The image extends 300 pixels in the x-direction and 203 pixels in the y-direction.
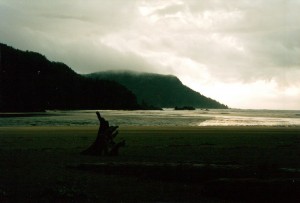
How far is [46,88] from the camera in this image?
16462 centimetres

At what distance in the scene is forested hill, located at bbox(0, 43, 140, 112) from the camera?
13998 centimetres

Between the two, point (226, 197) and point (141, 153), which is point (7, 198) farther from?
point (141, 153)

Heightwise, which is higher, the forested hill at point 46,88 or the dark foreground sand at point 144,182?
the forested hill at point 46,88

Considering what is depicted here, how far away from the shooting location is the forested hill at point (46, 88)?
140 meters

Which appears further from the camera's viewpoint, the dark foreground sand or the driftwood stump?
the driftwood stump

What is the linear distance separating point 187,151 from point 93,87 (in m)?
169

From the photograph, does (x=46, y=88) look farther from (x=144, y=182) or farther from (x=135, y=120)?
(x=144, y=182)

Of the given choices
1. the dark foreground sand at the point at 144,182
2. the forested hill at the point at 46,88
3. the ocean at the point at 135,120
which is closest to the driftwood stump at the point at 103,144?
the dark foreground sand at the point at 144,182

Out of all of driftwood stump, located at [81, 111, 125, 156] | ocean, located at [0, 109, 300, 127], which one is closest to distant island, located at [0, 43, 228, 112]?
ocean, located at [0, 109, 300, 127]

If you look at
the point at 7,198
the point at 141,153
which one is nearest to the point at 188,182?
the point at 7,198

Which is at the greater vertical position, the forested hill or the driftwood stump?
the forested hill

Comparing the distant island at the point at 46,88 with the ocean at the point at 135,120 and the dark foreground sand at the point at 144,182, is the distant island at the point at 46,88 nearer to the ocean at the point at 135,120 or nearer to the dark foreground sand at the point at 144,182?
the ocean at the point at 135,120

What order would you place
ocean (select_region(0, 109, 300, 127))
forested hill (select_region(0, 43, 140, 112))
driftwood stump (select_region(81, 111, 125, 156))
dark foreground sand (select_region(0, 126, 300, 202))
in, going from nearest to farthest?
dark foreground sand (select_region(0, 126, 300, 202)), driftwood stump (select_region(81, 111, 125, 156)), ocean (select_region(0, 109, 300, 127)), forested hill (select_region(0, 43, 140, 112))

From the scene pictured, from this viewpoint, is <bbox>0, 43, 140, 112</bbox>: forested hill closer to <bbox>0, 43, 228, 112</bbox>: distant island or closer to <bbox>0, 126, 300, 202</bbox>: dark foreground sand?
<bbox>0, 43, 228, 112</bbox>: distant island
